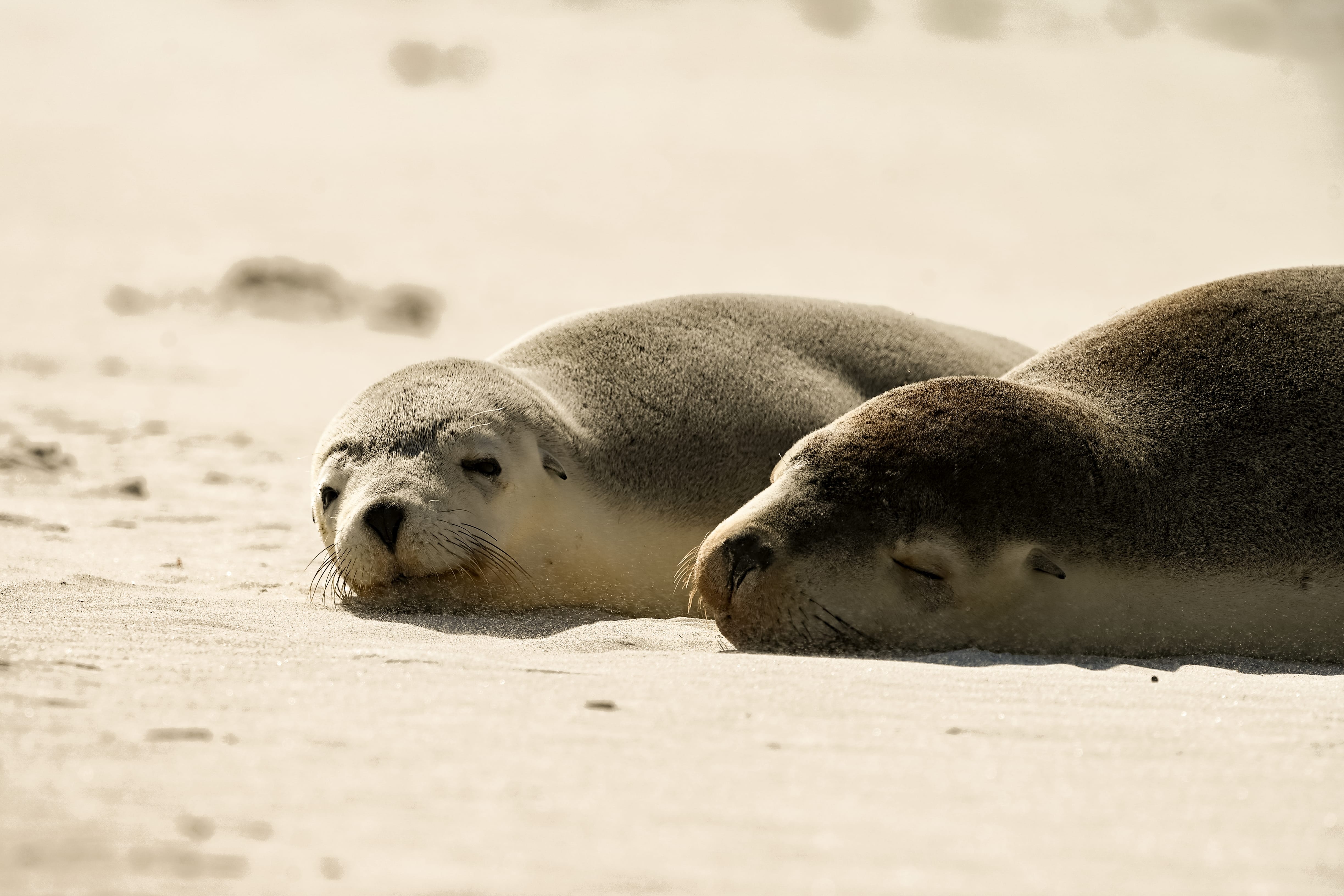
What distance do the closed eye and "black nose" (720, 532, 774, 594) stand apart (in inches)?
13.8

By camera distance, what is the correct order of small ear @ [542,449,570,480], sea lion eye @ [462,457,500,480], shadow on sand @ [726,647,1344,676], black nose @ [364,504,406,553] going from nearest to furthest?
1. shadow on sand @ [726,647,1344,676]
2. black nose @ [364,504,406,553]
3. sea lion eye @ [462,457,500,480]
4. small ear @ [542,449,570,480]

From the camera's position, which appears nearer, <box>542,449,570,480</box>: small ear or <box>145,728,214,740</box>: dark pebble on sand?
<box>145,728,214,740</box>: dark pebble on sand

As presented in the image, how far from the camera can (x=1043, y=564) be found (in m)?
4.12

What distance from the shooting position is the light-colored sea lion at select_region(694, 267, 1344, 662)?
13.6ft

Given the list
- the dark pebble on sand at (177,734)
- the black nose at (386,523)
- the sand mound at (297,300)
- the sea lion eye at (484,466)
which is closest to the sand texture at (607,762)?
the dark pebble on sand at (177,734)

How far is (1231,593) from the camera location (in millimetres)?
4242

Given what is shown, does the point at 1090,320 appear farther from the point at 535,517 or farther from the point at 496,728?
the point at 496,728

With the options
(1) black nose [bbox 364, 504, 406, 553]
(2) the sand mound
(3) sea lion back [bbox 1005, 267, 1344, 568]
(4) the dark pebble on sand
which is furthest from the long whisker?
(2) the sand mound

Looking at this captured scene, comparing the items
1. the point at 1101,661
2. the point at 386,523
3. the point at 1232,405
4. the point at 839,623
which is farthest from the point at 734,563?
the point at 1232,405

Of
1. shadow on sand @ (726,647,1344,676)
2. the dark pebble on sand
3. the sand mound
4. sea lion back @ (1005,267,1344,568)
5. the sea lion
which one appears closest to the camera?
the dark pebble on sand

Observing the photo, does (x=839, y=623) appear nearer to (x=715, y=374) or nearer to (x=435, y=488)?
(x=435, y=488)

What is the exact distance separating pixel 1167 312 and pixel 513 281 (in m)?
20.4

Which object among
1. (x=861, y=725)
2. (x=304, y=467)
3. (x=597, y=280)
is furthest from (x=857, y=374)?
(x=597, y=280)

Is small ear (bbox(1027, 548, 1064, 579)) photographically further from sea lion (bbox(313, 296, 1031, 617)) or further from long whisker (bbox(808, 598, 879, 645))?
sea lion (bbox(313, 296, 1031, 617))
